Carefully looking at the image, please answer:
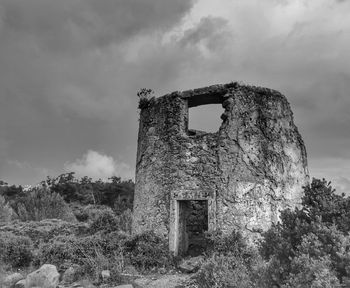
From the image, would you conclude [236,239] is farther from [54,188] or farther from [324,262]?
[54,188]

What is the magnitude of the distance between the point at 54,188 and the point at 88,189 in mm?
3258

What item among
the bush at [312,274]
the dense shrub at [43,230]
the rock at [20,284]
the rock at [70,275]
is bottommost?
the rock at [20,284]

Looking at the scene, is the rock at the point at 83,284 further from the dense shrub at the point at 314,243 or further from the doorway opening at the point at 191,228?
the dense shrub at the point at 314,243

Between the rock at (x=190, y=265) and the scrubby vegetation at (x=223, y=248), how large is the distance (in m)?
0.26

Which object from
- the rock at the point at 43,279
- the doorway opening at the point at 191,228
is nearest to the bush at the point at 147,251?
the doorway opening at the point at 191,228

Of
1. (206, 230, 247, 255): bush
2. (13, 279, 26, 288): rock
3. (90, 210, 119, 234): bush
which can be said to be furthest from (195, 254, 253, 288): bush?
(90, 210, 119, 234): bush

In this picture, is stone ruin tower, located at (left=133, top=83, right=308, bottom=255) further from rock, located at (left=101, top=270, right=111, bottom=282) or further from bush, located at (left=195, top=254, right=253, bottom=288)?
bush, located at (left=195, top=254, right=253, bottom=288)

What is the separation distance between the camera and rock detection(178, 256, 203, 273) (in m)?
9.43

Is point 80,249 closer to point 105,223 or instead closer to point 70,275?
point 70,275

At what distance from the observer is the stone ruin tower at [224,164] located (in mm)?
10117

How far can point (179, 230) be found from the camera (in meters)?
10.8

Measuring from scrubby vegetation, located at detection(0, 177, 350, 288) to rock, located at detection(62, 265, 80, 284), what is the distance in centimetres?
11

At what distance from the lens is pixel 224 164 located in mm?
10297

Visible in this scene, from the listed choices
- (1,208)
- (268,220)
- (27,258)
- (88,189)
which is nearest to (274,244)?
(268,220)
